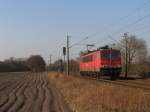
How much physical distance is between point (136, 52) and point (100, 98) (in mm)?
91300

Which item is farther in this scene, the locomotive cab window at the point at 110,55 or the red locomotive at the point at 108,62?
the locomotive cab window at the point at 110,55

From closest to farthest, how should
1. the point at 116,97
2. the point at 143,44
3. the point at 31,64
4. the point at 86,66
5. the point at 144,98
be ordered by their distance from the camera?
the point at 144,98
the point at 116,97
the point at 86,66
the point at 143,44
the point at 31,64

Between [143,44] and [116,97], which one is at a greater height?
[143,44]

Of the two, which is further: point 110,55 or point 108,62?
point 110,55

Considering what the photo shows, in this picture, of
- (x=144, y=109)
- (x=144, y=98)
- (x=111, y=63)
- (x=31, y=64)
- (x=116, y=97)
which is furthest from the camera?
(x=31, y=64)

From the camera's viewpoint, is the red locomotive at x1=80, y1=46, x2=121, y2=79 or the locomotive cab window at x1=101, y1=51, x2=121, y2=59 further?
the locomotive cab window at x1=101, y1=51, x2=121, y2=59

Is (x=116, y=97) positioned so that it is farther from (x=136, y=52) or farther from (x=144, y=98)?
(x=136, y=52)

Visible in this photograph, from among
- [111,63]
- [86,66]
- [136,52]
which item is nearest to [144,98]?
Answer: [111,63]

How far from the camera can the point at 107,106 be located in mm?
14336

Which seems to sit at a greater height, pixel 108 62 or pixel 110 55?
pixel 110 55

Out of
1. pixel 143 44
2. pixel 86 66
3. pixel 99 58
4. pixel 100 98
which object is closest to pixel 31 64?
pixel 143 44

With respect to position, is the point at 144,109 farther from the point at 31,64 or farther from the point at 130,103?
the point at 31,64

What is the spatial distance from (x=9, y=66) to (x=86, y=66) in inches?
4830

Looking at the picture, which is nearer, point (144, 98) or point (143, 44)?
point (144, 98)
